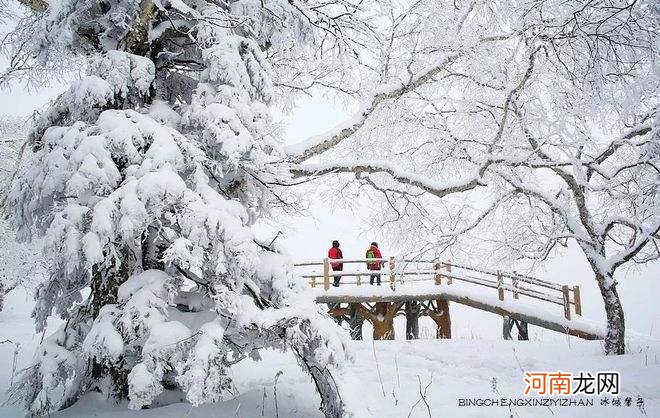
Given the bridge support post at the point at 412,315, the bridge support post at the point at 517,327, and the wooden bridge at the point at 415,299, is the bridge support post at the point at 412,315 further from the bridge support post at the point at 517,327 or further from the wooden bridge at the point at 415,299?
the bridge support post at the point at 517,327

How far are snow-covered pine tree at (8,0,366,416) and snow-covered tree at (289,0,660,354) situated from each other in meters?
1.85

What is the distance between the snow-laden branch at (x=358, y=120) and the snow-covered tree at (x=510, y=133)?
0.8 inches

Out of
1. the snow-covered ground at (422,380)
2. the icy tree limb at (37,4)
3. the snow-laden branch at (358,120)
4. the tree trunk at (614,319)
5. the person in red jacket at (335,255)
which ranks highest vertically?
the icy tree limb at (37,4)

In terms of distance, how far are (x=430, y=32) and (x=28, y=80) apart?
5887 millimetres

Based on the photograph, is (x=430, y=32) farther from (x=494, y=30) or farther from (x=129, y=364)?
(x=129, y=364)

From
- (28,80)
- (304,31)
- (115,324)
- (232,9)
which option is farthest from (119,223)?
(28,80)

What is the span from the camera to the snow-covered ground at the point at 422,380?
4266 mm

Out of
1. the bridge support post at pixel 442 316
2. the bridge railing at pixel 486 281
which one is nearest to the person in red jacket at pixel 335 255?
the bridge railing at pixel 486 281

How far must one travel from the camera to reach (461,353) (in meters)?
7.57

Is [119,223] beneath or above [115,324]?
above

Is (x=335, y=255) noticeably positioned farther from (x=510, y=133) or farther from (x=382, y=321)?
(x=510, y=133)

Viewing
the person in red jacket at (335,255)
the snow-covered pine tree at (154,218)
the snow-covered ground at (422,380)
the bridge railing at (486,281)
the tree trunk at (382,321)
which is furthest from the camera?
the person in red jacket at (335,255)

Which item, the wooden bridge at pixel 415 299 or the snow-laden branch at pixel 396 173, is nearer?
the snow-laden branch at pixel 396 173

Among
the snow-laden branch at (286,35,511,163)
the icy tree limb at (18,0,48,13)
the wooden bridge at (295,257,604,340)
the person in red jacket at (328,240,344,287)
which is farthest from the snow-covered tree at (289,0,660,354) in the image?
the person in red jacket at (328,240,344,287)
